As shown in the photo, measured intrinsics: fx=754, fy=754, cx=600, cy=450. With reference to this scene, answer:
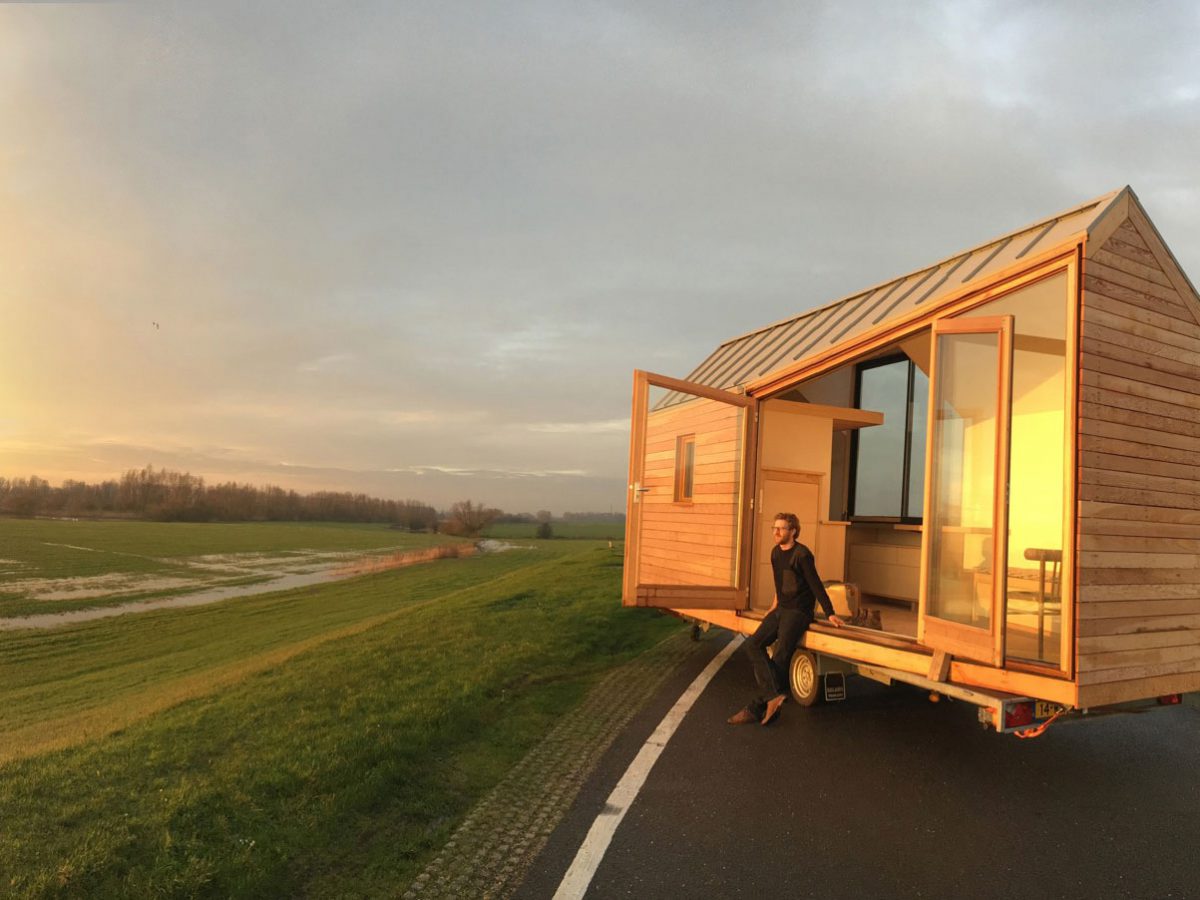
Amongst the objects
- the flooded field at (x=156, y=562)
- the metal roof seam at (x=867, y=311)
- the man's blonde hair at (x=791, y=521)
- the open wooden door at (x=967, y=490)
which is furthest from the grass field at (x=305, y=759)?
the flooded field at (x=156, y=562)

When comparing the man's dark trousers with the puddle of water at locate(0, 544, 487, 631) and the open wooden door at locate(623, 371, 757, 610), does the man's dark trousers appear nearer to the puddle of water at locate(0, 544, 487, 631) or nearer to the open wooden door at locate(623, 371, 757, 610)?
the open wooden door at locate(623, 371, 757, 610)

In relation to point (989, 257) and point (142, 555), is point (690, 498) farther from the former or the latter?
point (142, 555)

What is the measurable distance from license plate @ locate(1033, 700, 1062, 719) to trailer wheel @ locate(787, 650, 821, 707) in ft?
7.24

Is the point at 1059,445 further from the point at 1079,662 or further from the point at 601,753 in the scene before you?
the point at 601,753

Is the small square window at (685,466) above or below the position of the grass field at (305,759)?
above

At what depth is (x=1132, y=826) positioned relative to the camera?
4723mm

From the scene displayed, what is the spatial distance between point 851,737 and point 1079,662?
210cm

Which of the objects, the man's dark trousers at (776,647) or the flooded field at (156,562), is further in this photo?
the flooded field at (156,562)

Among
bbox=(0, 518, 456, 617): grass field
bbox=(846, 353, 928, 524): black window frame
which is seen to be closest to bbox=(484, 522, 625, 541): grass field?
bbox=(0, 518, 456, 617): grass field

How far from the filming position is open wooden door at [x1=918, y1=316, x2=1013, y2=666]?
5406 millimetres

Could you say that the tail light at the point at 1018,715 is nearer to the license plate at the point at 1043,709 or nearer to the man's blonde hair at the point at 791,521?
the license plate at the point at 1043,709

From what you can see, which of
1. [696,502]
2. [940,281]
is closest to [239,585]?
[696,502]

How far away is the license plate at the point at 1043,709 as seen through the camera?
5.17 metres

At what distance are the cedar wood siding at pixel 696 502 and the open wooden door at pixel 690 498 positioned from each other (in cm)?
1
